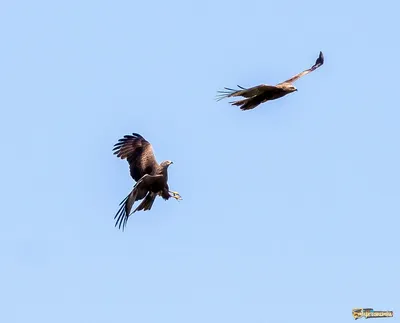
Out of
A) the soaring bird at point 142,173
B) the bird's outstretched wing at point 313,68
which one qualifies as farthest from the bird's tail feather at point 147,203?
the bird's outstretched wing at point 313,68

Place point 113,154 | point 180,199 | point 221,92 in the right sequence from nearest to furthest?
1. point 221,92
2. point 180,199
3. point 113,154

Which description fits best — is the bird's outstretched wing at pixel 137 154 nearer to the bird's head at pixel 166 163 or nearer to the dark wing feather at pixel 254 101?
the bird's head at pixel 166 163

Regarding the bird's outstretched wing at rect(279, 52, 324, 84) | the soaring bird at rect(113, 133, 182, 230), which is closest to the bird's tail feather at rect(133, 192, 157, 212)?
the soaring bird at rect(113, 133, 182, 230)

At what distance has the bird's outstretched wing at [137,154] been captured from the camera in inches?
2234


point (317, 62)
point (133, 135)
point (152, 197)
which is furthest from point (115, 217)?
point (317, 62)

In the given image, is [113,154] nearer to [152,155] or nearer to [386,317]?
[152,155]

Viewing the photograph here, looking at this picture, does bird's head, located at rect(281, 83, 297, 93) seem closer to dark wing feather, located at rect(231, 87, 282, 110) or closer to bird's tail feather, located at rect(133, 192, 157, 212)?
dark wing feather, located at rect(231, 87, 282, 110)

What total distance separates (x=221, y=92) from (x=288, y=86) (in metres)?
2.76

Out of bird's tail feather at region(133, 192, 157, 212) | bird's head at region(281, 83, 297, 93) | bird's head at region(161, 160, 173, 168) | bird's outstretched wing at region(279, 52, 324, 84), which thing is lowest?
bird's tail feather at region(133, 192, 157, 212)

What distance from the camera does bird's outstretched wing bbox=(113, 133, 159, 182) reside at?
5675 centimetres

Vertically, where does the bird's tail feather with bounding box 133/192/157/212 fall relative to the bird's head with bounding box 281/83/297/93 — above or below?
below

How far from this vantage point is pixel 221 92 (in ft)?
167

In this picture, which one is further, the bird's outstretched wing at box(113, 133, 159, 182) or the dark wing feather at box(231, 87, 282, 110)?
the bird's outstretched wing at box(113, 133, 159, 182)

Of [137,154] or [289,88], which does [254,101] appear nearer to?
[289,88]
